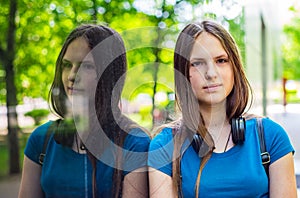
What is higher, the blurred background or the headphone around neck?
the blurred background

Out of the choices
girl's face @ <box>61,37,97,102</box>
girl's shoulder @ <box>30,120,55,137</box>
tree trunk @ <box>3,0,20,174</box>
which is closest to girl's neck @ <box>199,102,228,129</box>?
girl's face @ <box>61,37,97,102</box>

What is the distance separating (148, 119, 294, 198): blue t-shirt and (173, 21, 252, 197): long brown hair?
3 centimetres

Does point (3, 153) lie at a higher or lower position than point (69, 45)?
lower

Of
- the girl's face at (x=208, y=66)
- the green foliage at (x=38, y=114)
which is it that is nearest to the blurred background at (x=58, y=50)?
the green foliage at (x=38, y=114)

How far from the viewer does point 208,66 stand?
170cm

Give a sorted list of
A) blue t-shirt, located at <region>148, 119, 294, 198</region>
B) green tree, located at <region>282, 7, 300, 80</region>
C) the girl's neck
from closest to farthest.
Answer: blue t-shirt, located at <region>148, 119, 294, 198</region> < the girl's neck < green tree, located at <region>282, 7, 300, 80</region>

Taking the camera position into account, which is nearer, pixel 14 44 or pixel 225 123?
pixel 14 44

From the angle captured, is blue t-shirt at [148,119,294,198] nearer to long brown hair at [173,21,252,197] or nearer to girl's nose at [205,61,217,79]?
long brown hair at [173,21,252,197]

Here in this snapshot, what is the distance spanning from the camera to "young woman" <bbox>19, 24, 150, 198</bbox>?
5.57ft

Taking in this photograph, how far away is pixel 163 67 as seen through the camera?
5.73 feet

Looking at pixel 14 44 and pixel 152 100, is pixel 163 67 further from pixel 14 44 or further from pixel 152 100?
pixel 14 44

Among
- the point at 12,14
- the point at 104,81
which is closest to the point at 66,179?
the point at 104,81

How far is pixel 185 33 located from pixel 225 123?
1.28ft

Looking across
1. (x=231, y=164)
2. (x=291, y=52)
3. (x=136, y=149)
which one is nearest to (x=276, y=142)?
(x=231, y=164)
